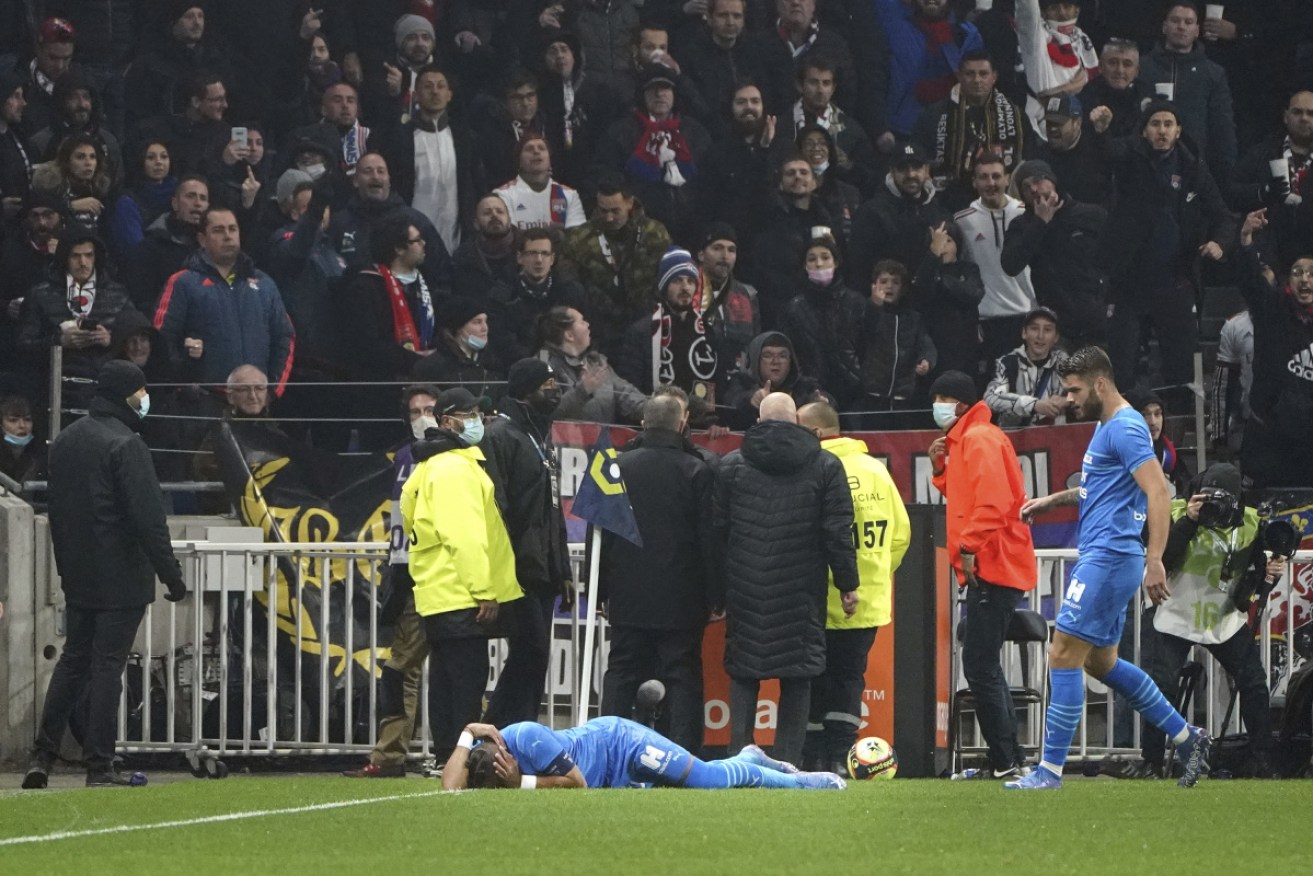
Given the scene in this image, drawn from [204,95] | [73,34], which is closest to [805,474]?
[204,95]

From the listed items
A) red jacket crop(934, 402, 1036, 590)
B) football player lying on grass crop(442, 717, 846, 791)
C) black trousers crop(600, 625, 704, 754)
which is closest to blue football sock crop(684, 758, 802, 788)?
football player lying on grass crop(442, 717, 846, 791)

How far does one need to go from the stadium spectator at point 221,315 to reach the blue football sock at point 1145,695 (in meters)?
7.80

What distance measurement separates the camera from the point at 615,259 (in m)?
16.7

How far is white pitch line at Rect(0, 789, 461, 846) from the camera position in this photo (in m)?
7.24

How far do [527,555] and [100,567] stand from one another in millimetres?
2099

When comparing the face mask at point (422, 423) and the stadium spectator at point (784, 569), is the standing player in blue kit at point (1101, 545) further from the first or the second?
the face mask at point (422, 423)

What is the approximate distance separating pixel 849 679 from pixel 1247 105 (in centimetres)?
1005

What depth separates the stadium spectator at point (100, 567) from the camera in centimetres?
1038

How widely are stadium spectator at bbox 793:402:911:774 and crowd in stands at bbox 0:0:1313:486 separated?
12.5 ft

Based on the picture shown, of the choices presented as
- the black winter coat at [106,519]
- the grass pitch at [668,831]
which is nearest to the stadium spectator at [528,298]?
the black winter coat at [106,519]

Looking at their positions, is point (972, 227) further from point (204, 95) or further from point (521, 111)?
point (204, 95)

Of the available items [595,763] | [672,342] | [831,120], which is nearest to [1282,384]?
[672,342]

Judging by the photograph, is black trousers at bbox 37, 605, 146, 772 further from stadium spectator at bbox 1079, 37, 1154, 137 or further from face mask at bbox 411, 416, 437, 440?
stadium spectator at bbox 1079, 37, 1154, 137

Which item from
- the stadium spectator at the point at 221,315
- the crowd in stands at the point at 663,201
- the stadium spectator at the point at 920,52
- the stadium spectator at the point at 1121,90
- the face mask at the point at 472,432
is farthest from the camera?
the stadium spectator at the point at 920,52
